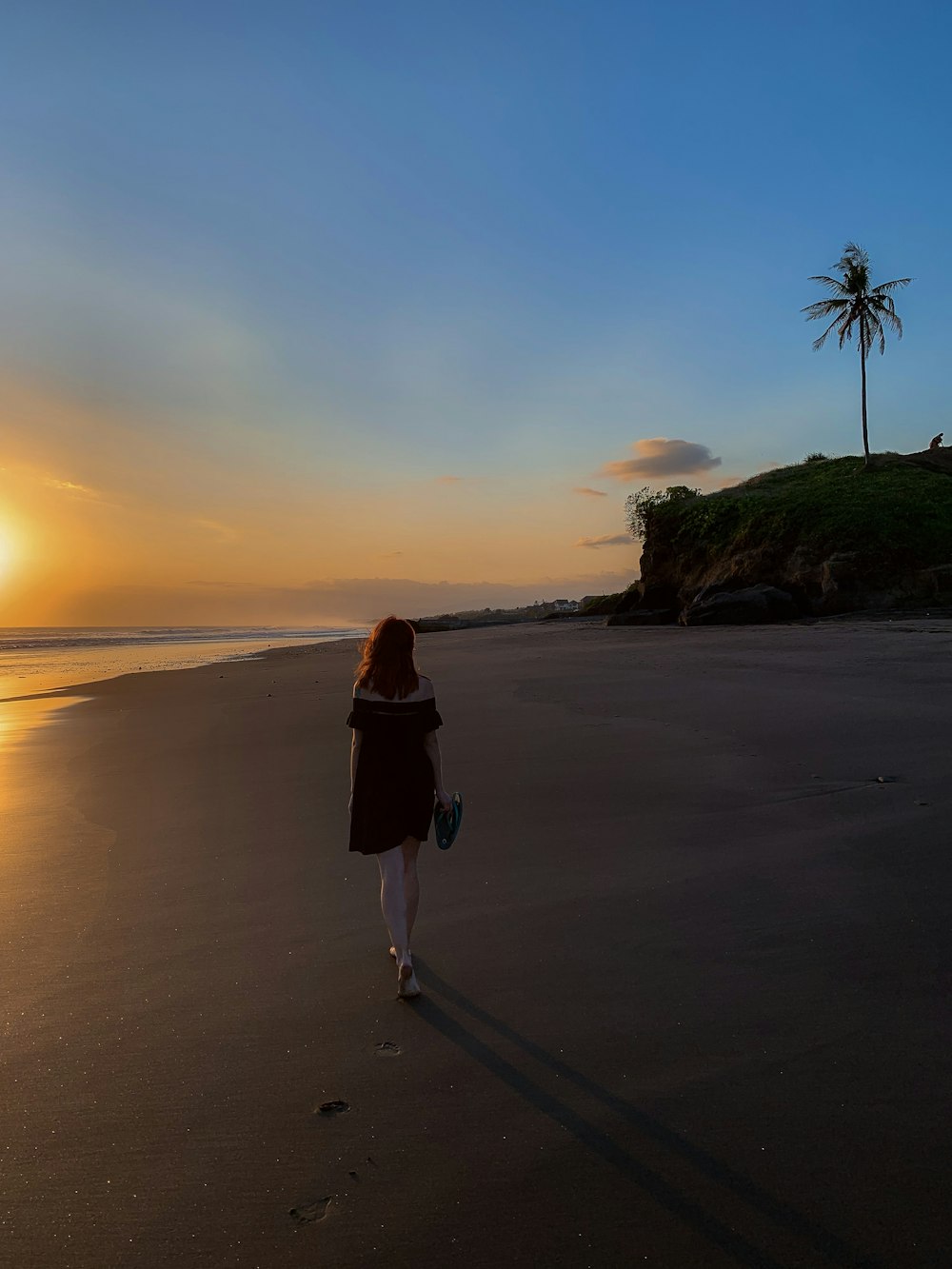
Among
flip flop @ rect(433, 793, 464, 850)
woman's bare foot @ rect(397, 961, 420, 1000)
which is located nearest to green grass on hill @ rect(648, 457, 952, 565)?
flip flop @ rect(433, 793, 464, 850)

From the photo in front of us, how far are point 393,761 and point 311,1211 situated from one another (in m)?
1.91

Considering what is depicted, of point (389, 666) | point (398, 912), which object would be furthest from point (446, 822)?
point (389, 666)

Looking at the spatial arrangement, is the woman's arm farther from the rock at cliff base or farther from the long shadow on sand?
the rock at cliff base

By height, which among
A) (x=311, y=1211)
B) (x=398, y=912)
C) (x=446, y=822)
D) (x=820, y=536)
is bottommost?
(x=311, y=1211)

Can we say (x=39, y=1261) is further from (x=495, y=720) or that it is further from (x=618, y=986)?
(x=495, y=720)

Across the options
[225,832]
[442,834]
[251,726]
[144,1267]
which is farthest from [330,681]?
[144,1267]

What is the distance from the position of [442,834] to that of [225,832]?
6.95 feet

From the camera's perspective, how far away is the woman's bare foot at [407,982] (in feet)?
10.1

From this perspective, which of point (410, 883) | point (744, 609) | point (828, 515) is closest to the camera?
point (410, 883)

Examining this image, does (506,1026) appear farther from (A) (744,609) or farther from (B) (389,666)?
(A) (744,609)

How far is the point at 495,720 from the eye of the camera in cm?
884

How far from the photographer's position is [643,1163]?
213cm

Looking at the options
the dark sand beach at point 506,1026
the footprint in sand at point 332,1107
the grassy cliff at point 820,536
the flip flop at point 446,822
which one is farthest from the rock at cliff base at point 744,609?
the footprint in sand at point 332,1107

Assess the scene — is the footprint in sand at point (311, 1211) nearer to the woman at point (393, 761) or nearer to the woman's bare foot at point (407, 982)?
the woman's bare foot at point (407, 982)
